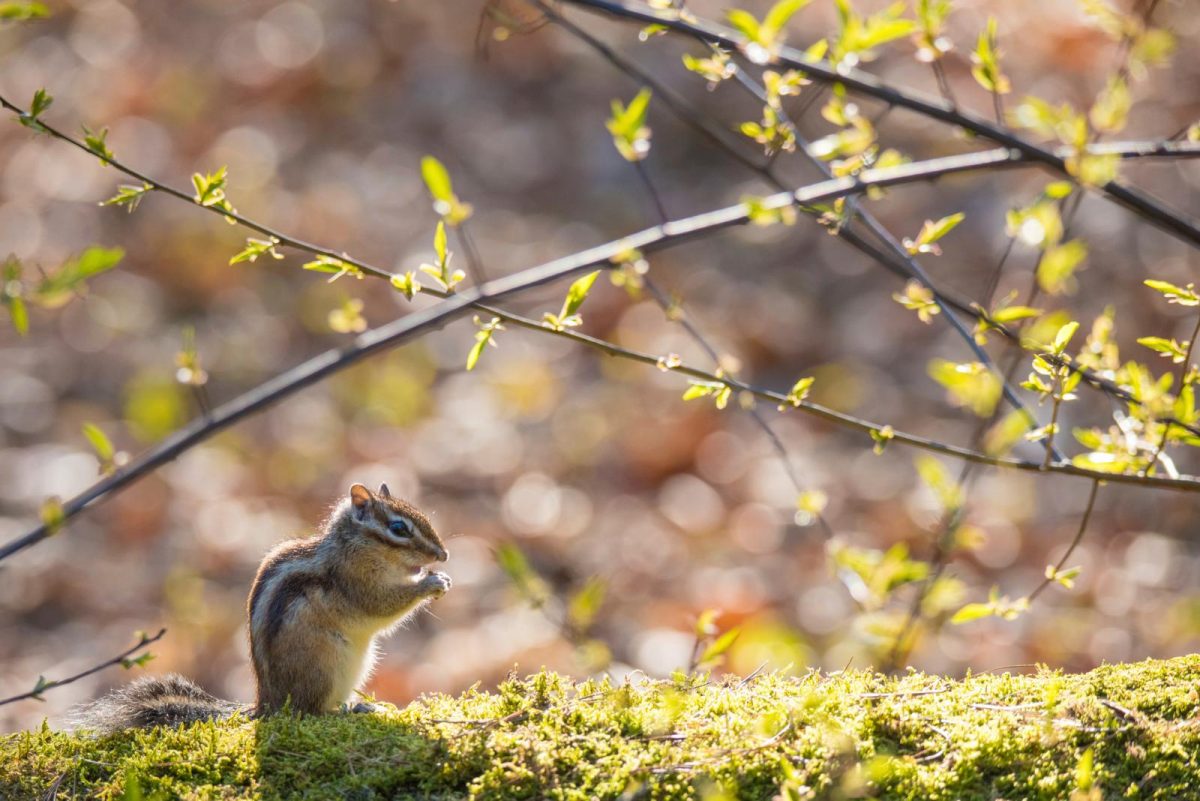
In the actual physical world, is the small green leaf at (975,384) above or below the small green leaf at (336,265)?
below

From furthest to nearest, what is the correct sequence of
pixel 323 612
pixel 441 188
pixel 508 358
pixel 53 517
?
1. pixel 508 358
2. pixel 323 612
3. pixel 441 188
4. pixel 53 517

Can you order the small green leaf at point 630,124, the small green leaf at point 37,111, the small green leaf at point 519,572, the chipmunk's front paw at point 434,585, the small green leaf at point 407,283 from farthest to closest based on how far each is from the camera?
the chipmunk's front paw at point 434,585 < the small green leaf at point 407,283 < the small green leaf at point 37,111 < the small green leaf at point 630,124 < the small green leaf at point 519,572

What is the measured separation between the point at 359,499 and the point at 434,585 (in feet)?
1.21

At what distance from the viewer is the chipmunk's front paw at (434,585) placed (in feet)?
11.4

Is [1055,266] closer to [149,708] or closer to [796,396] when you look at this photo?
[796,396]

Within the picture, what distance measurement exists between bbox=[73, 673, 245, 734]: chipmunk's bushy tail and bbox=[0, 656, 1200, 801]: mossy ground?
19 centimetres

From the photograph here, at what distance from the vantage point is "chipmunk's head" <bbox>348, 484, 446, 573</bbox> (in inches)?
139

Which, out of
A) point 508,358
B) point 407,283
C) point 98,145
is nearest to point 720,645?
point 407,283

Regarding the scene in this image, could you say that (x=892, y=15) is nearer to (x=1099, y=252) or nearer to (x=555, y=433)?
(x=555, y=433)

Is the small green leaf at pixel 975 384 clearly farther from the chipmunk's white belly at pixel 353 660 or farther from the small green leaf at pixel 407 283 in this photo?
the chipmunk's white belly at pixel 353 660

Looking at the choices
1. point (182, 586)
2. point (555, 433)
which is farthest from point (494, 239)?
point (182, 586)

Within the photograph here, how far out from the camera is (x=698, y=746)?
7.52ft

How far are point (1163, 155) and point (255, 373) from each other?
644 cm

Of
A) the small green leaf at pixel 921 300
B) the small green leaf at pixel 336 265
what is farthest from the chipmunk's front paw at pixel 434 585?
the small green leaf at pixel 921 300
